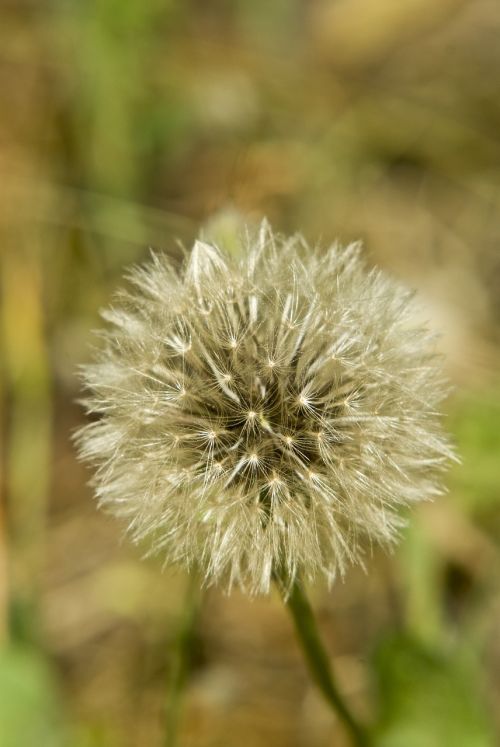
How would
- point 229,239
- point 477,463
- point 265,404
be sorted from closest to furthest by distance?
point 265,404 < point 229,239 < point 477,463

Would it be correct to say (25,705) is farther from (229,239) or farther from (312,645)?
(229,239)

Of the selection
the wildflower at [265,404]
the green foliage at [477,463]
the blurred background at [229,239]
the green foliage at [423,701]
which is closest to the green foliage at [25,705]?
the blurred background at [229,239]

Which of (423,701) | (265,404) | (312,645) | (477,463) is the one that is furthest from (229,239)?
(477,463)

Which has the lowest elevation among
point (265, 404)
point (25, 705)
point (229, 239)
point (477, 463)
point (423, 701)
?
point (423, 701)

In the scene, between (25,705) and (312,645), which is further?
(25,705)

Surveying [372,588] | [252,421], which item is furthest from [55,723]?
[252,421]

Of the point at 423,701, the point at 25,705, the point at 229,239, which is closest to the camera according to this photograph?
the point at 229,239

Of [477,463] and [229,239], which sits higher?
[229,239]
